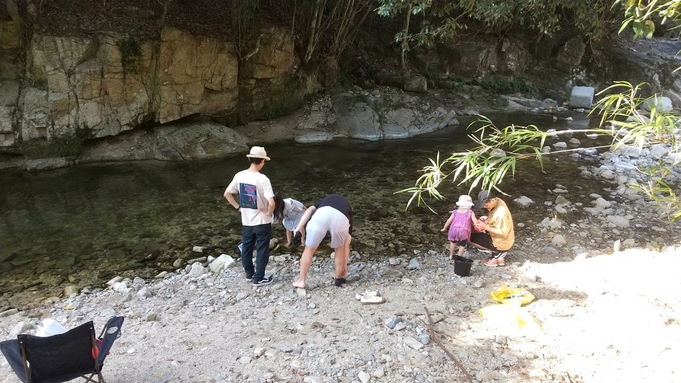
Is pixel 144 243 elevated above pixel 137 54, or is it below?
below

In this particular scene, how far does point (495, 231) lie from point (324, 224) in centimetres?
227

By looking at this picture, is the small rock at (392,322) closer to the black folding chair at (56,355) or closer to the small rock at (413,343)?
the small rock at (413,343)

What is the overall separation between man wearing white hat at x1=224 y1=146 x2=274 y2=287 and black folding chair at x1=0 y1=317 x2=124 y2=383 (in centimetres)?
183

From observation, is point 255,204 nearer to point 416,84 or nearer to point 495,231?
point 495,231

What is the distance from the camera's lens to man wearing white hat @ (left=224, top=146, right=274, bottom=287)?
14.3 feet

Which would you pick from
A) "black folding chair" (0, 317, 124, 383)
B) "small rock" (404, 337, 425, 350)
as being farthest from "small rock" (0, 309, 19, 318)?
"small rock" (404, 337, 425, 350)

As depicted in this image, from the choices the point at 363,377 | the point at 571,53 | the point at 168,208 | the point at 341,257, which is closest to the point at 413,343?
the point at 363,377

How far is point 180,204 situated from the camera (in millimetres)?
8102

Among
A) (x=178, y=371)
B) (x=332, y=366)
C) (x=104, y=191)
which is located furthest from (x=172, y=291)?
(x=104, y=191)

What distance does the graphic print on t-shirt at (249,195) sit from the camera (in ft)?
14.3

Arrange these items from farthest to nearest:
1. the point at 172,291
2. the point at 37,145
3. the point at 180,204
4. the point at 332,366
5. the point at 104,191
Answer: the point at 37,145 → the point at 104,191 → the point at 180,204 → the point at 172,291 → the point at 332,366

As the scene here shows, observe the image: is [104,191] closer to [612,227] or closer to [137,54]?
[137,54]

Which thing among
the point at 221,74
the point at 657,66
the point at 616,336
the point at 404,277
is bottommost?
the point at 404,277

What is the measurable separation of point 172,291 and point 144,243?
190cm
